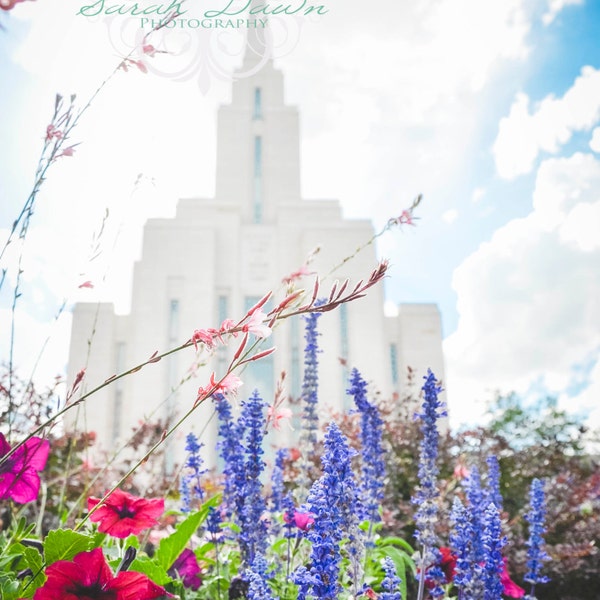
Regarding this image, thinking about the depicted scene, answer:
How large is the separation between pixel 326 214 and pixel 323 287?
585 cm

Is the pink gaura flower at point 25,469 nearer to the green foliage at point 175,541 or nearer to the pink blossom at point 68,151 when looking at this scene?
the green foliage at point 175,541

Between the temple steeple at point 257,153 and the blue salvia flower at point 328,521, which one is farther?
the temple steeple at point 257,153

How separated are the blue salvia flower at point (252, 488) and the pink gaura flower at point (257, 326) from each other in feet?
2.60

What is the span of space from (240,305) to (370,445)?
68.7 feet

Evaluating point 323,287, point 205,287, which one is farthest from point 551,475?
point 205,287

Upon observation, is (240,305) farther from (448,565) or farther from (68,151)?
(68,151)

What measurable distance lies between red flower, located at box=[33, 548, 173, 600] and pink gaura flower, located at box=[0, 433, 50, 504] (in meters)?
0.24

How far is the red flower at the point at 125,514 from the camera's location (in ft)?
4.88

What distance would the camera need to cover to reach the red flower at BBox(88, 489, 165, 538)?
1.49 metres

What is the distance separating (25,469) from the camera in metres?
1.19

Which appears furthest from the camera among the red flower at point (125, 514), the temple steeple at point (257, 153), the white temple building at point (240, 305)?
the temple steeple at point (257, 153)

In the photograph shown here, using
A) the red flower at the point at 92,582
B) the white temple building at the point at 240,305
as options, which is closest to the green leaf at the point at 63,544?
the red flower at the point at 92,582

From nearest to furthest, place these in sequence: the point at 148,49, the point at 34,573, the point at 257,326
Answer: the point at 257,326 → the point at 34,573 → the point at 148,49

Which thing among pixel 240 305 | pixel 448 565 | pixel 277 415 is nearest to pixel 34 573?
pixel 277 415
